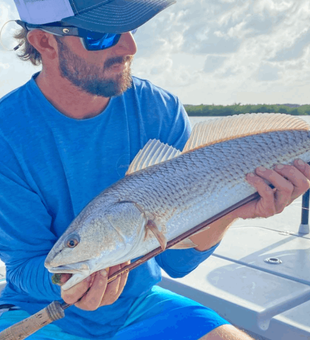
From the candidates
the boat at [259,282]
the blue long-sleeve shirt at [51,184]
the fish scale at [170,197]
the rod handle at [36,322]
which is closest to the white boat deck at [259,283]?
the boat at [259,282]

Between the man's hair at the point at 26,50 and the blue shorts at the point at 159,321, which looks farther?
the man's hair at the point at 26,50

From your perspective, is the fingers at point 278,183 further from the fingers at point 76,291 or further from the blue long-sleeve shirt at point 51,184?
the fingers at point 76,291

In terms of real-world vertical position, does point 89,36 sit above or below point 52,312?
above

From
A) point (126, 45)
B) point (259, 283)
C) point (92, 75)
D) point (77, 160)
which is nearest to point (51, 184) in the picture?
point (77, 160)

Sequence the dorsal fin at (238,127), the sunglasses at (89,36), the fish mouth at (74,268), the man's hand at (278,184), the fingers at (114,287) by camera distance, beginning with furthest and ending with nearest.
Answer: the sunglasses at (89,36) → the dorsal fin at (238,127) → the man's hand at (278,184) → the fingers at (114,287) → the fish mouth at (74,268)

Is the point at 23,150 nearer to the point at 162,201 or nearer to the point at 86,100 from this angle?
the point at 86,100

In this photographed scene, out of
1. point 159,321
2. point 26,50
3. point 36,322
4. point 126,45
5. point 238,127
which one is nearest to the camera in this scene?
point 36,322

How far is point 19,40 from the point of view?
380cm

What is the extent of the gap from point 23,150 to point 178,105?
116cm

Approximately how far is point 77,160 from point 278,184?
1268mm

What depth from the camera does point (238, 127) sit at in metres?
2.55

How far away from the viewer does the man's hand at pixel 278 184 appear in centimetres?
237

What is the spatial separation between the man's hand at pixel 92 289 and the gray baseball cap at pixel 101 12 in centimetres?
141

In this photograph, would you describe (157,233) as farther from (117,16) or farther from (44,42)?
(44,42)
